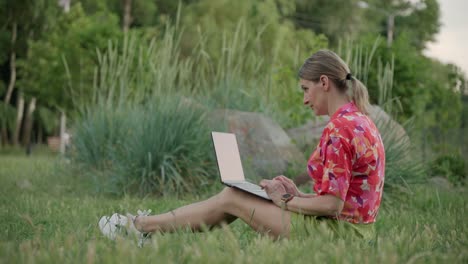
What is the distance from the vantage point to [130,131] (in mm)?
7309

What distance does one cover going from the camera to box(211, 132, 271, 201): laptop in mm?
3571

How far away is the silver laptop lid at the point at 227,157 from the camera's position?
12.3 feet

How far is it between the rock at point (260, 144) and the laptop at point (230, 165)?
3.25 meters

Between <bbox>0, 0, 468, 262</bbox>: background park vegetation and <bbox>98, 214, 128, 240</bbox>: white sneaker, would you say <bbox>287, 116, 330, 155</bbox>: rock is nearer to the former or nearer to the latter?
<bbox>0, 0, 468, 262</bbox>: background park vegetation

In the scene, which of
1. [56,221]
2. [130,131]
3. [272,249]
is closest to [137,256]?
[272,249]

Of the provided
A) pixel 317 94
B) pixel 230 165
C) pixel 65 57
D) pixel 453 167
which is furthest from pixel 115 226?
pixel 65 57

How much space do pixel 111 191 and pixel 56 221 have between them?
2001mm

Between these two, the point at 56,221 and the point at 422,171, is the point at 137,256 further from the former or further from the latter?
the point at 422,171

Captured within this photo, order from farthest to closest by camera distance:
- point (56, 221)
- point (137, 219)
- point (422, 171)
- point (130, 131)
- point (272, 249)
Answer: point (130, 131)
point (422, 171)
point (56, 221)
point (137, 219)
point (272, 249)

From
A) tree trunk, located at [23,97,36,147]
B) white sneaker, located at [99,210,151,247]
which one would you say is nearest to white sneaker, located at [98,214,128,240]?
white sneaker, located at [99,210,151,247]

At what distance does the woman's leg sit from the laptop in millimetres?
59

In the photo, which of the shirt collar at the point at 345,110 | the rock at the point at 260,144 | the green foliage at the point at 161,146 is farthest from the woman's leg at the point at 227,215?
the rock at the point at 260,144

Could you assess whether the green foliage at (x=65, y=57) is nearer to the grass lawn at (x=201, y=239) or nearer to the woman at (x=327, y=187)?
the grass lawn at (x=201, y=239)

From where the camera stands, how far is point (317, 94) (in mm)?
3529
